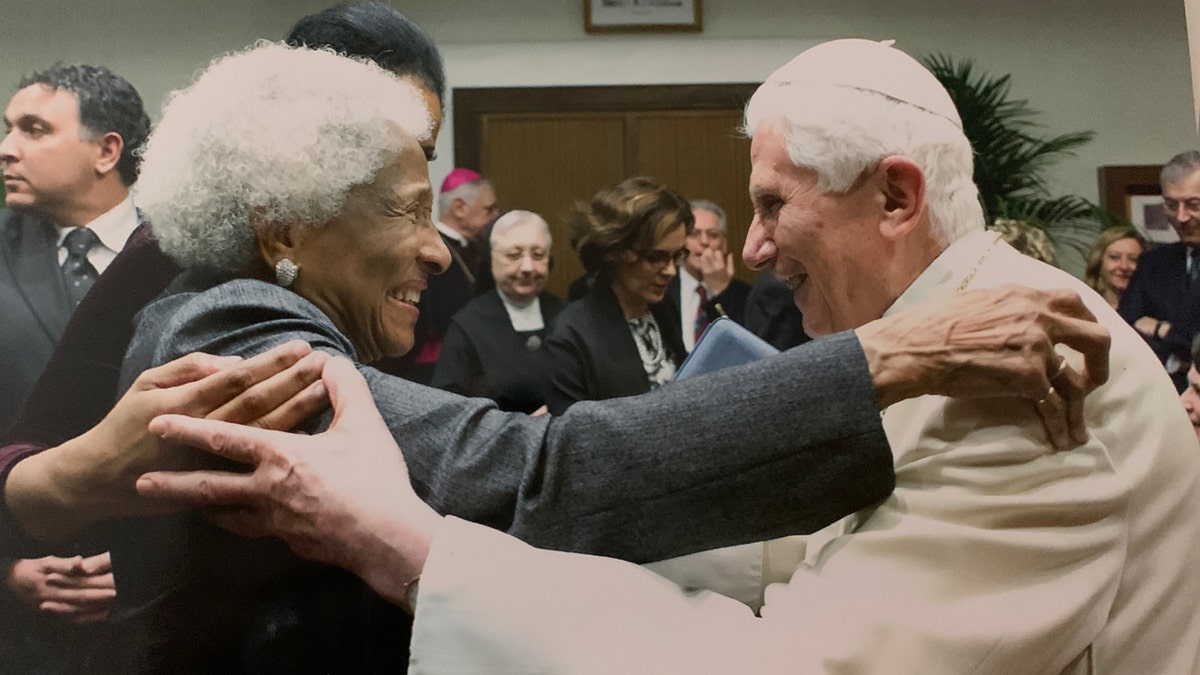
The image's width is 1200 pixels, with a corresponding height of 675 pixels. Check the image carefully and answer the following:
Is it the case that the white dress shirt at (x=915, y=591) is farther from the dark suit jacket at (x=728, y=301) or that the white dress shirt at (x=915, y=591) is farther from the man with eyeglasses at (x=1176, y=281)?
the man with eyeglasses at (x=1176, y=281)

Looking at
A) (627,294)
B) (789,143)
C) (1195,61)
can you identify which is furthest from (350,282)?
(1195,61)

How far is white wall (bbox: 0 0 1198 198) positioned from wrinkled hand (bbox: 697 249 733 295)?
24 cm

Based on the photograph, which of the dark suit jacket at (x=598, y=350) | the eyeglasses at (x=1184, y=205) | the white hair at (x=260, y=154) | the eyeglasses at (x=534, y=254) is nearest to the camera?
the white hair at (x=260, y=154)

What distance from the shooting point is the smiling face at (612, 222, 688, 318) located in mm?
1426

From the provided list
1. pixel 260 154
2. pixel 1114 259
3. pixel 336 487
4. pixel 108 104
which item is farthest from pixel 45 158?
pixel 1114 259

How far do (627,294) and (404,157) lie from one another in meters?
0.38

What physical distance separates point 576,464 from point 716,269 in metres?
0.48

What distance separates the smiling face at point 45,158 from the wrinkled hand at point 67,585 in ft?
1.30

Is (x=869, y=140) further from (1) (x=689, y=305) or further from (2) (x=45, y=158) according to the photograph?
(2) (x=45, y=158)

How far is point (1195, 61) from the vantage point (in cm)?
152

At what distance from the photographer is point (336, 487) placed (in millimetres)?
1028

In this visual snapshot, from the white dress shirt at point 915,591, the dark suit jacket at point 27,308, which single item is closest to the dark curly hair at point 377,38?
the dark suit jacket at point 27,308

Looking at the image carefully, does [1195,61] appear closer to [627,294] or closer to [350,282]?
[627,294]

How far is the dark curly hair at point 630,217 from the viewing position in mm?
1435
